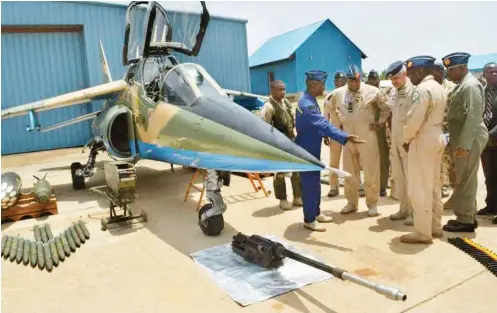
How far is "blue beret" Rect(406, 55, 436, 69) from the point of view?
4.77m

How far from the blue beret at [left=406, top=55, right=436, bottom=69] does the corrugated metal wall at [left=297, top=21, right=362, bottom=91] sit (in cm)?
2484

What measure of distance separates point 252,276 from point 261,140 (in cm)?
150

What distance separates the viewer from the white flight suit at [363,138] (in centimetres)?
607

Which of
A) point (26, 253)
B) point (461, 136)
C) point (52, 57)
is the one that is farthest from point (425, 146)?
point (52, 57)

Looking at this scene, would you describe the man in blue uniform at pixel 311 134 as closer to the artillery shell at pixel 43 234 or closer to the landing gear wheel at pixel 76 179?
the artillery shell at pixel 43 234

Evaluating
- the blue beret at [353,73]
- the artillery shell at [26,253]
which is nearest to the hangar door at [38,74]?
the artillery shell at [26,253]

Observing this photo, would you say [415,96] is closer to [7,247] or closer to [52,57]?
[7,247]

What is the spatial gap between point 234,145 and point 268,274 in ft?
4.99

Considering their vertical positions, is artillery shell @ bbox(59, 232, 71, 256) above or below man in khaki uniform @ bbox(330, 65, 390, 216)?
below

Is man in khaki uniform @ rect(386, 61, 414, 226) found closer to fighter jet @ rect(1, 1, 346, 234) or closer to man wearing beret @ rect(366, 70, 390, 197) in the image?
man wearing beret @ rect(366, 70, 390, 197)

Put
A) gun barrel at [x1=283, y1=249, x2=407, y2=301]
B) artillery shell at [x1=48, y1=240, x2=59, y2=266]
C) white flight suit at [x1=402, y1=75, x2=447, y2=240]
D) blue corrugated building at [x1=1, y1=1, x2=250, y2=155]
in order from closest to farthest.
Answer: gun barrel at [x1=283, y1=249, x2=407, y2=301] → white flight suit at [x1=402, y1=75, x2=447, y2=240] → artillery shell at [x1=48, y1=240, x2=59, y2=266] → blue corrugated building at [x1=1, y1=1, x2=250, y2=155]

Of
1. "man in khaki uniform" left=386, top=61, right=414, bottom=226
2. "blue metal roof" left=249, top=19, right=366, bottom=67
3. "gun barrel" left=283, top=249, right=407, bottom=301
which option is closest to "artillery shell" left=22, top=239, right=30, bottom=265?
"gun barrel" left=283, top=249, right=407, bottom=301

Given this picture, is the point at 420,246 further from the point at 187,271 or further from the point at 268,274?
the point at 187,271

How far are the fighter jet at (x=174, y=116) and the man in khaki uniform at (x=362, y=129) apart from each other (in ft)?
6.59
